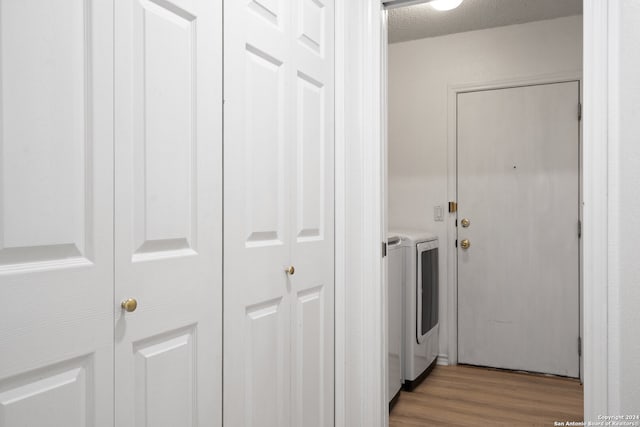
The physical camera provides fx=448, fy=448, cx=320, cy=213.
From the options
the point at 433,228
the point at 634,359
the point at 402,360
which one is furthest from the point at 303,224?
the point at 433,228

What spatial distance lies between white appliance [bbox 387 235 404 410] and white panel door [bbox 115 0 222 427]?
153 cm

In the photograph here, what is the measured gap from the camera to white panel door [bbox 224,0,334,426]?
50.0 inches

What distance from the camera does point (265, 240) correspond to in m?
1.42

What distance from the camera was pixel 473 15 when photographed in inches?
123

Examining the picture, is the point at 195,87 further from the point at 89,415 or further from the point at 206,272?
the point at 89,415

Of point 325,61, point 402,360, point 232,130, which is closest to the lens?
point 232,130

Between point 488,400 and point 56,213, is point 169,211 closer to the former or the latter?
point 56,213

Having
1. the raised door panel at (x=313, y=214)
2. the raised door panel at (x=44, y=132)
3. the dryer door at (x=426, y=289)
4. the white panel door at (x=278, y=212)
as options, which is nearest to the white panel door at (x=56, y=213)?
the raised door panel at (x=44, y=132)

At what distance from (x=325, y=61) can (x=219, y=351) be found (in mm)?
1166

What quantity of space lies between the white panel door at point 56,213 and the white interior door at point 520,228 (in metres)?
2.95

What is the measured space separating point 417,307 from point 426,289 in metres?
0.22

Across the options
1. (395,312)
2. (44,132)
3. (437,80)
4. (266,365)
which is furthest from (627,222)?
(437,80)

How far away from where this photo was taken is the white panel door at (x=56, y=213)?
0.74m

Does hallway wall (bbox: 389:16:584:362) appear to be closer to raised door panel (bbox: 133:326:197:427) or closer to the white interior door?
the white interior door
